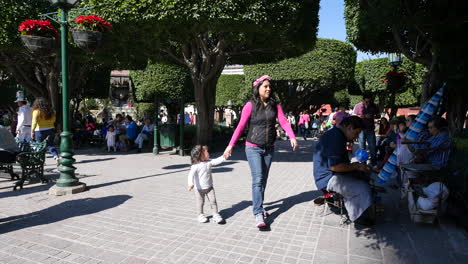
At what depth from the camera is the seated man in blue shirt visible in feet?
13.7

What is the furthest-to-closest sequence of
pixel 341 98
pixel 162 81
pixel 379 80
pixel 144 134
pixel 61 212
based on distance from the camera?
pixel 341 98, pixel 379 80, pixel 162 81, pixel 144 134, pixel 61 212

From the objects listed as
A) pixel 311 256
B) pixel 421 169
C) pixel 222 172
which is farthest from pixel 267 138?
pixel 222 172

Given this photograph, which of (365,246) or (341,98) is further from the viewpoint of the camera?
(341,98)

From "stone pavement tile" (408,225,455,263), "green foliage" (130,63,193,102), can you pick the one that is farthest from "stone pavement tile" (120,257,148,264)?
"green foliage" (130,63,193,102)

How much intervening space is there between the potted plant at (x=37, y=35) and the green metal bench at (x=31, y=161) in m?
1.92

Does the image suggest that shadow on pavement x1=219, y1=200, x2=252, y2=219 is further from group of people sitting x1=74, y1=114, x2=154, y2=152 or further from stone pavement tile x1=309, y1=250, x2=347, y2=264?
group of people sitting x1=74, y1=114, x2=154, y2=152

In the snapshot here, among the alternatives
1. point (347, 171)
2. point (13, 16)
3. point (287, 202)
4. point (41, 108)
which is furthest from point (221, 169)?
point (13, 16)

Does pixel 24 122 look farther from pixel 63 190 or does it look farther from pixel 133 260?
pixel 133 260

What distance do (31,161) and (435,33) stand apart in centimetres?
771

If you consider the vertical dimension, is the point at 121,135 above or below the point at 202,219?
above

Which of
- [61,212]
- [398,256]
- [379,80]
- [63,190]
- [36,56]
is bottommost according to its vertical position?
[398,256]

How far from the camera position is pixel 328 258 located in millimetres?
3455

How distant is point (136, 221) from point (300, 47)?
25.9 feet

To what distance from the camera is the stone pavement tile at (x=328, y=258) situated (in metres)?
3.37
